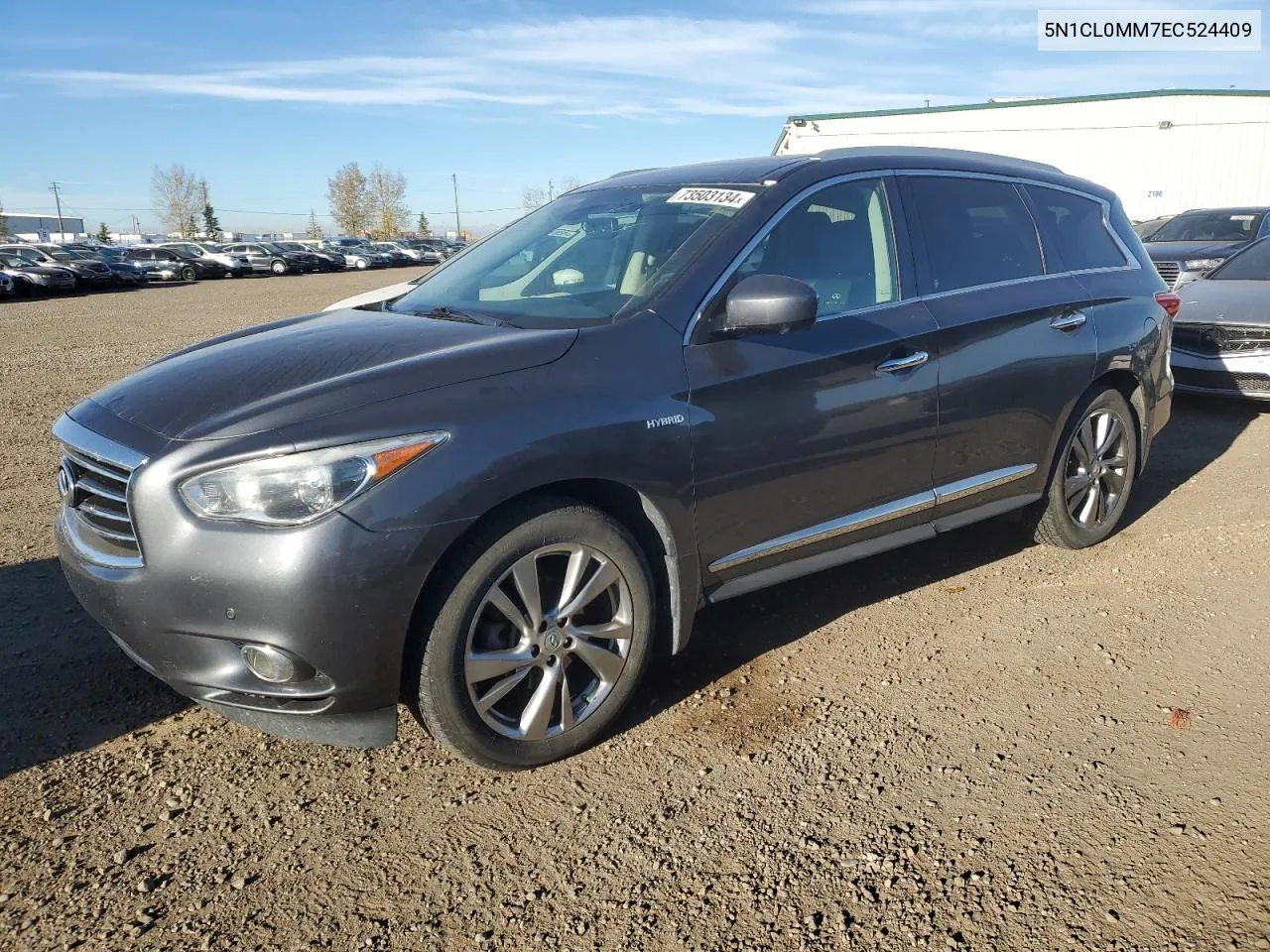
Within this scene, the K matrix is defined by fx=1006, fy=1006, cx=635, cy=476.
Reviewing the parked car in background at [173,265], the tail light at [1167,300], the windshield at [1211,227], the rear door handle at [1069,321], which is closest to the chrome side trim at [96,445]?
the rear door handle at [1069,321]

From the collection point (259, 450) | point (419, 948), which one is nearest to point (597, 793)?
point (419, 948)

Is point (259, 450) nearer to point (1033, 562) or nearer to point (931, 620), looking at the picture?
point (931, 620)

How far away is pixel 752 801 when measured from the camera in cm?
287

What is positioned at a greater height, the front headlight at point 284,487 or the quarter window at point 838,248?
the quarter window at point 838,248

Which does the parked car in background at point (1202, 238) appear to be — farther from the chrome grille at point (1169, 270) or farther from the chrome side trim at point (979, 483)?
the chrome side trim at point (979, 483)

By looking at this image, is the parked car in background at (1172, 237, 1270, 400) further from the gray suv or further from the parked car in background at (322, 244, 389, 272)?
the parked car in background at (322, 244, 389, 272)

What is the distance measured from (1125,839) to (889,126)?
132ft

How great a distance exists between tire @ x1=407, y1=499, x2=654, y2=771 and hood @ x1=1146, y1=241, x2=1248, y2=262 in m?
11.7

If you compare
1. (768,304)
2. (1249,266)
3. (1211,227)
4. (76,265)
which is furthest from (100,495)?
(76,265)

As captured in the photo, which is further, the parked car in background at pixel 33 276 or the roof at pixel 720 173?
the parked car in background at pixel 33 276

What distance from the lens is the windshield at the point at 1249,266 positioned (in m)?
8.91

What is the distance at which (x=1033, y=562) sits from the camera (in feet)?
15.6

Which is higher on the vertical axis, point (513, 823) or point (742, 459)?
point (742, 459)

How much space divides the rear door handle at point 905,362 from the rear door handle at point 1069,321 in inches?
37.2
